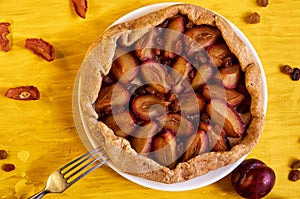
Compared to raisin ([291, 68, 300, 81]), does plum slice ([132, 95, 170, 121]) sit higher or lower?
higher

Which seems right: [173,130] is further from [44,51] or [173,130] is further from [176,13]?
[44,51]

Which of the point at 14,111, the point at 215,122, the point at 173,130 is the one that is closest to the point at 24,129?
the point at 14,111

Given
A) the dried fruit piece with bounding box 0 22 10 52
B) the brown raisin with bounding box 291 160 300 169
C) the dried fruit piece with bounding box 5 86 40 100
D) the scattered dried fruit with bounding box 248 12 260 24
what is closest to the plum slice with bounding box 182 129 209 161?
the brown raisin with bounding box 291 160 300 169

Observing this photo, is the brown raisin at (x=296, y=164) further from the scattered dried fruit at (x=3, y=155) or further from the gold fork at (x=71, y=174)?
the scattered dried fruit at (x=3, y=155)

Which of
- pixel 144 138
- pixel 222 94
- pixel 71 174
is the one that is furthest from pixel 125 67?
pixel 71 174

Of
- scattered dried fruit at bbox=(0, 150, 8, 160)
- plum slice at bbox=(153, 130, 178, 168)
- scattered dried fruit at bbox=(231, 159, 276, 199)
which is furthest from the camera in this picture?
scattered dried fruit at bbox=(0, 150, 8, 160)

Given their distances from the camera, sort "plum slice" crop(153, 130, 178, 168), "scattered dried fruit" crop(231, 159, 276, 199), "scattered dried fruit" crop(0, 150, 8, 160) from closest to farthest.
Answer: "plum slice" crop(153, 130, 178, 168), "scattered dried fruit" crop(231, 159, 276, 199), "scattered dried fruit" crop(0, 150, 8, 160)

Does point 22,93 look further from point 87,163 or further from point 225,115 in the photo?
point 225,115

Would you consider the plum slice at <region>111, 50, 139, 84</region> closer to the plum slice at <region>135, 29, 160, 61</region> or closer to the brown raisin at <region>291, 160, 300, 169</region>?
the plum slice at <region>135, 29, 160, 61</region>
